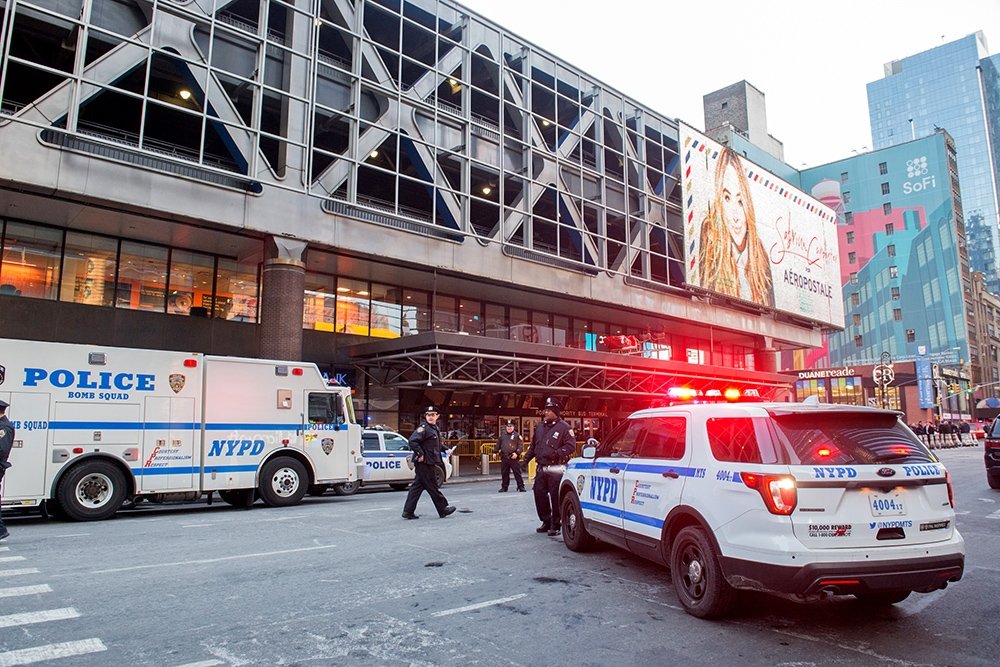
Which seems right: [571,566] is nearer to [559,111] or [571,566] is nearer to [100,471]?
[100,471]

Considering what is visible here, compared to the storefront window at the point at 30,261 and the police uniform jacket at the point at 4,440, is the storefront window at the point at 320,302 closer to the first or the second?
the storefront window at the point at 30,261

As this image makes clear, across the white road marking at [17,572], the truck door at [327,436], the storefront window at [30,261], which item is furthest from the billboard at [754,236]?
the white road marking at [17,572]

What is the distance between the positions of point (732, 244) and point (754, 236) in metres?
2.82

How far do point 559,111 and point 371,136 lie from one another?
1342 cm

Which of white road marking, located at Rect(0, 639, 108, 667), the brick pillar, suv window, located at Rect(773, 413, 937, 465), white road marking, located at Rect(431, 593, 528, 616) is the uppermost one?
the brick pillar

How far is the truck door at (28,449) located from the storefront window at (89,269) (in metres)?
10.8

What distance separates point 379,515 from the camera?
11.9 metres

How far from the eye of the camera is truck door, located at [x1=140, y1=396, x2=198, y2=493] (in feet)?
39.7

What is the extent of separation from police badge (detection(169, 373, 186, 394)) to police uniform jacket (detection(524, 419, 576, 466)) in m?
7.36

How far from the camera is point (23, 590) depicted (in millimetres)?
6133

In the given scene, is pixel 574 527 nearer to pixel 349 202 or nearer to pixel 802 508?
pixel 802 508

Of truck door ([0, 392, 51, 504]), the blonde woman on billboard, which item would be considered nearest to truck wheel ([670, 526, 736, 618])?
truck door ([0, 392, 51, 504])

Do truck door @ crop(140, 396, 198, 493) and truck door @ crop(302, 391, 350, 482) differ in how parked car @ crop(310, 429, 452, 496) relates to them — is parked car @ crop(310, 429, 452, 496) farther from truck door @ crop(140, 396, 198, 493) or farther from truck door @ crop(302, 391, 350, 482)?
truck door @ crop(140, 396, 198, 493)

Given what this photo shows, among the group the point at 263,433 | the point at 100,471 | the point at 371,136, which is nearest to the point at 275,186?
the point at 371,136
